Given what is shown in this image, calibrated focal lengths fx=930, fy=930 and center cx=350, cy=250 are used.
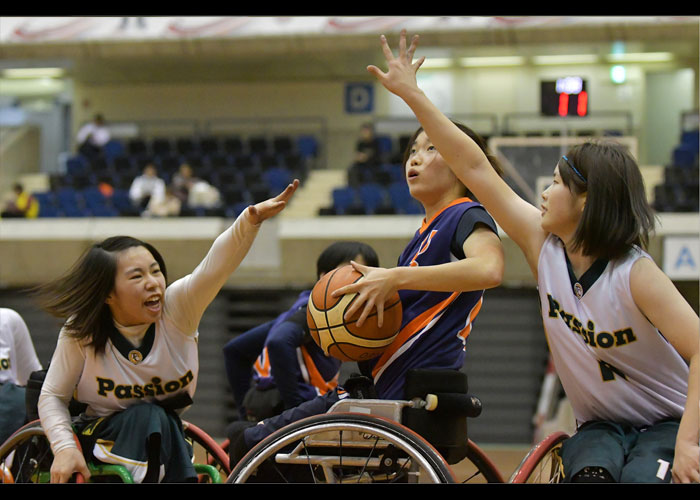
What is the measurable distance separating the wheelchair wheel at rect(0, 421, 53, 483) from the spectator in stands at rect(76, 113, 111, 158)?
45.3ft

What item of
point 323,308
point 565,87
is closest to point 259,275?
point 565,87

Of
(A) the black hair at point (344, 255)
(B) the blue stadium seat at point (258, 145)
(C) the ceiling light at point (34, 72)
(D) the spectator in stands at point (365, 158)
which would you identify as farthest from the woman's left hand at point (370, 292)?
(C) the ceiling light at point (34, 72)

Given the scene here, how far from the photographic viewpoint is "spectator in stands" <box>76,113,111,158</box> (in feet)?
55.6

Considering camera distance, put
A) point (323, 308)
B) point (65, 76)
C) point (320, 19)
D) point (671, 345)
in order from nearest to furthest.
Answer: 1. point (671, 345)
2. point (323, 308)
3. point (320, 19)
4. point (65, 76)

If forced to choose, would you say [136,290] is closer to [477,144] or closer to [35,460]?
[35,460]

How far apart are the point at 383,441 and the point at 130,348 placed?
104 cm

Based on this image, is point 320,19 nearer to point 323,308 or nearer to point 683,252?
point 683,252

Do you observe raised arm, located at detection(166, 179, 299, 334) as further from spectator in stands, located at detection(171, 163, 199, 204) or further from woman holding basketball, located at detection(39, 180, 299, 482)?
spectator in stands, located at detection(171, 163, 199, 204)

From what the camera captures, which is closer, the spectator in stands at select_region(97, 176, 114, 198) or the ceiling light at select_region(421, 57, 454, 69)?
the spectator in stands at select_region(97, 176, 114, 198)

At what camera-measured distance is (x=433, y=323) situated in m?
3.07

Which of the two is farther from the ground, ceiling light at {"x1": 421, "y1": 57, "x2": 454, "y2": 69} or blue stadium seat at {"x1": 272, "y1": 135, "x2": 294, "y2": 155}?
ceiling light at {"x1": 421, "y1": 57, "x2": 454, "y2": 69}

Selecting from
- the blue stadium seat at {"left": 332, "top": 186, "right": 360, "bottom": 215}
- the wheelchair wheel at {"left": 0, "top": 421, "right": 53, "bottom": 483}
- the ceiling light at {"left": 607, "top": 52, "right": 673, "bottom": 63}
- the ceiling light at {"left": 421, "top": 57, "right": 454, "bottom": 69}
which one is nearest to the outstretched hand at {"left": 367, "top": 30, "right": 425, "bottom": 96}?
the wheelchair wheel at {"left": 0, "top": 421, "right": 53, "bottom": 483}

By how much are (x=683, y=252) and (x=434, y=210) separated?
8941mm

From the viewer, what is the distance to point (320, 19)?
15883 mm
